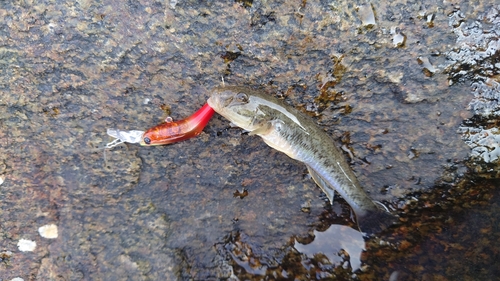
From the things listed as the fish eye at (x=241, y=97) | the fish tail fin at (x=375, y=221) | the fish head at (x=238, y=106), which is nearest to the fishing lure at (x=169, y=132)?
the fish head at (x=238, y=106)

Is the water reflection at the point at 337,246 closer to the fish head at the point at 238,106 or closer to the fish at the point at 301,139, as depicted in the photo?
the fish at the point at 301,139

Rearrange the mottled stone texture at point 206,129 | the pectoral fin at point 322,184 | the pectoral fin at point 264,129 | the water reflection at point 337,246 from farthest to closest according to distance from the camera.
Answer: the water reflection at point 337,246 → the pectoral fin at point 322,184 → the pectoral fin at point 264,129 → the mottled stone texture at point 206,129

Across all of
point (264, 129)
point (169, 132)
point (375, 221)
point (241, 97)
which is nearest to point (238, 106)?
point (241, 97)

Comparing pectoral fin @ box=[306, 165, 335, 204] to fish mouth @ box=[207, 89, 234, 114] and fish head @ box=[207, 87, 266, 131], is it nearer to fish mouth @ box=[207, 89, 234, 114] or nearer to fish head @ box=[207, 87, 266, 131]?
fish head @ box=[207, 87, 266, 131]

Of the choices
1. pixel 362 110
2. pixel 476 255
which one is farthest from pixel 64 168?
pixel 476 255

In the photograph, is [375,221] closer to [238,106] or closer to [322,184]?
[322,184]

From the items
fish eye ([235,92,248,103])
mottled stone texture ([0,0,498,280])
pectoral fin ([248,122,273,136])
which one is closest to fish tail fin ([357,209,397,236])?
mottled stone texture ([0,0,498,280])

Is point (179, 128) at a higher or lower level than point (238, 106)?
lower
